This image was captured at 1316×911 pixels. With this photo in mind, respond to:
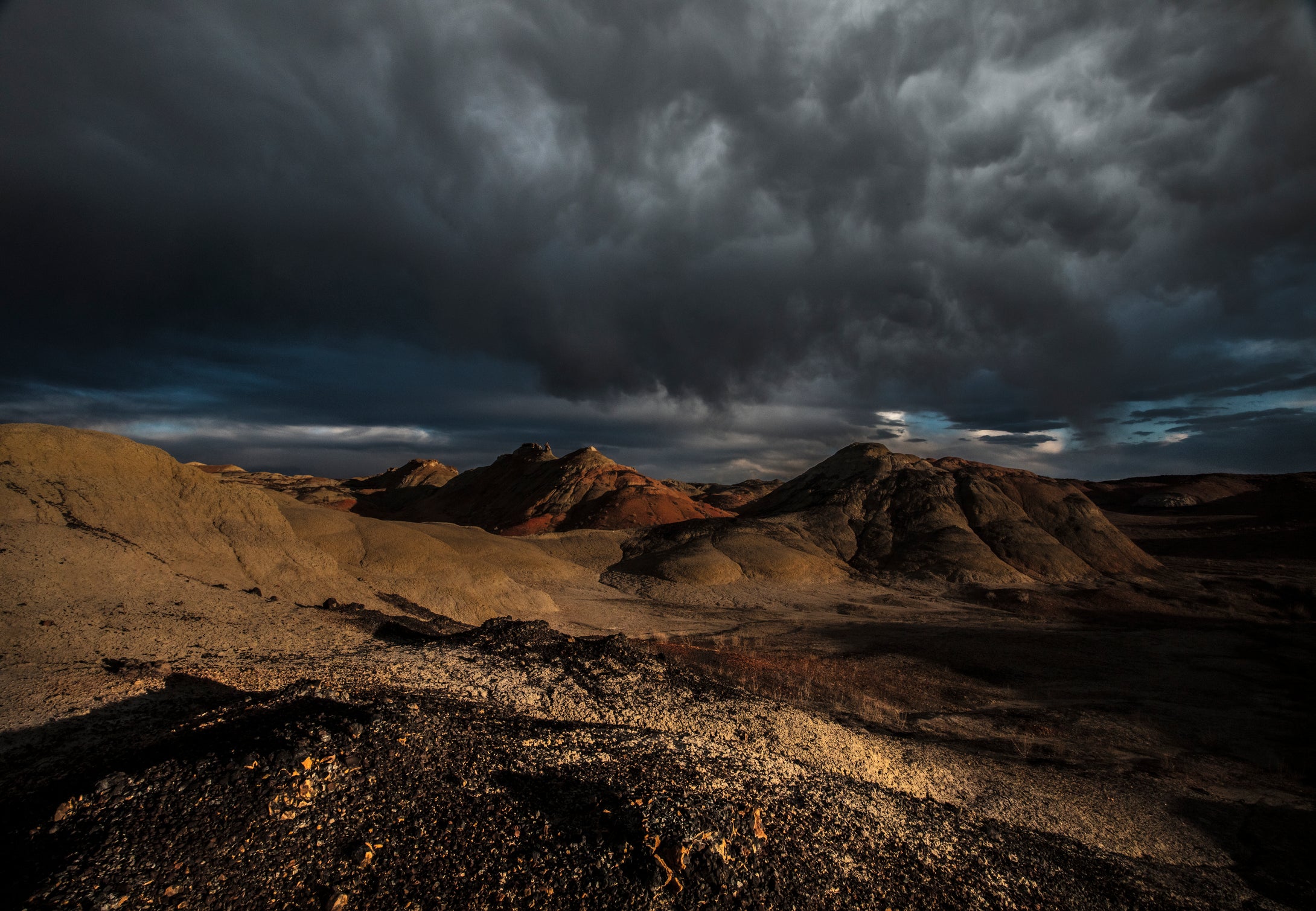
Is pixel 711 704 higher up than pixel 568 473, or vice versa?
pixel 568 473

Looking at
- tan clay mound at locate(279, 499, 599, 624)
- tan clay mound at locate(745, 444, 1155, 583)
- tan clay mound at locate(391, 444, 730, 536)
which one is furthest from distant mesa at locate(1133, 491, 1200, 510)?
tan clay mound at locate(279, 499, 599, 624)

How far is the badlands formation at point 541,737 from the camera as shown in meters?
4.51

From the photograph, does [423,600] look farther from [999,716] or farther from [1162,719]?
[1162,719]

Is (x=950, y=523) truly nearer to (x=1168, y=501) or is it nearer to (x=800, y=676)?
(x=800, y=676)

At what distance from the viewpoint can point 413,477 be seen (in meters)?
94.0

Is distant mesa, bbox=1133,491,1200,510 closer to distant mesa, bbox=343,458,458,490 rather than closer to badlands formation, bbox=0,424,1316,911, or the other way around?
badlands formation, bbox=0,424,1316,911

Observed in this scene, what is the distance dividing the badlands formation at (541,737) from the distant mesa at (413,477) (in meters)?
70.5

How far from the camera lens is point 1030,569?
4194cm

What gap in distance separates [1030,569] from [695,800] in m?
44.5

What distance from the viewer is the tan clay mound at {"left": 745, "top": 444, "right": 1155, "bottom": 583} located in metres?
42.1

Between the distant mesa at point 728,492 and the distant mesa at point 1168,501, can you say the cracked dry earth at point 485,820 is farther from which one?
the distant mesa at point 1168,501

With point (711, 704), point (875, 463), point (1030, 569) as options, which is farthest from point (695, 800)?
point (875, 463)

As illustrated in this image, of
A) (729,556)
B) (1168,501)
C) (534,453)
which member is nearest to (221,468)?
(534,453)

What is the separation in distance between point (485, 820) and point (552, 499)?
193ft
